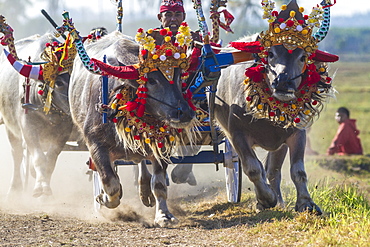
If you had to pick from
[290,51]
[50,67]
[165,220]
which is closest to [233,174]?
[165,220]

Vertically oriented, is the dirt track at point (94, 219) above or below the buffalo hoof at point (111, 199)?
below

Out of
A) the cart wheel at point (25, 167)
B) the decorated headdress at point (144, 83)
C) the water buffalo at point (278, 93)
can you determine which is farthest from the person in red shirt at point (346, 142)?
the decorated headdress at point (144, 83)

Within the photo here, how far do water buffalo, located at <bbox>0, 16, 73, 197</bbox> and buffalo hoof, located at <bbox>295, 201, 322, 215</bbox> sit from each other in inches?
111

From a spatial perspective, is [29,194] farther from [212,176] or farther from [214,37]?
[214,37]

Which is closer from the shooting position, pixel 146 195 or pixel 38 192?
pixel 146 195

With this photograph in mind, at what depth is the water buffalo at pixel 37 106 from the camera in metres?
7.05

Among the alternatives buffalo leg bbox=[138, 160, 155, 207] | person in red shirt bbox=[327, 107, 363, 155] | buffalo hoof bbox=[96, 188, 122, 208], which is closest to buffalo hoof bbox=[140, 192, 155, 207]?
buffalo leg bbox=[138, 160, 155, 207]

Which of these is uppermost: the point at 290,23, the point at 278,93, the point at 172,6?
the point at 172,6

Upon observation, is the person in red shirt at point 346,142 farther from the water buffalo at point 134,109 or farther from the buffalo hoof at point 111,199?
the buffalo hoof at point 111,199

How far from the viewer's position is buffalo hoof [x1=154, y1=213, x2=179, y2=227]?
5777 millimetres

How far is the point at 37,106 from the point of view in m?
7.29

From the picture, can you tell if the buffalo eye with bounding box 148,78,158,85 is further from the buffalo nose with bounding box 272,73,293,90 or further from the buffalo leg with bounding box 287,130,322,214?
the buffalo leg with bounding box 287,130,322,214

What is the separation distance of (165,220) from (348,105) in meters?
22.1

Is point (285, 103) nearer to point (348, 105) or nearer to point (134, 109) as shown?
point (134, 109)
